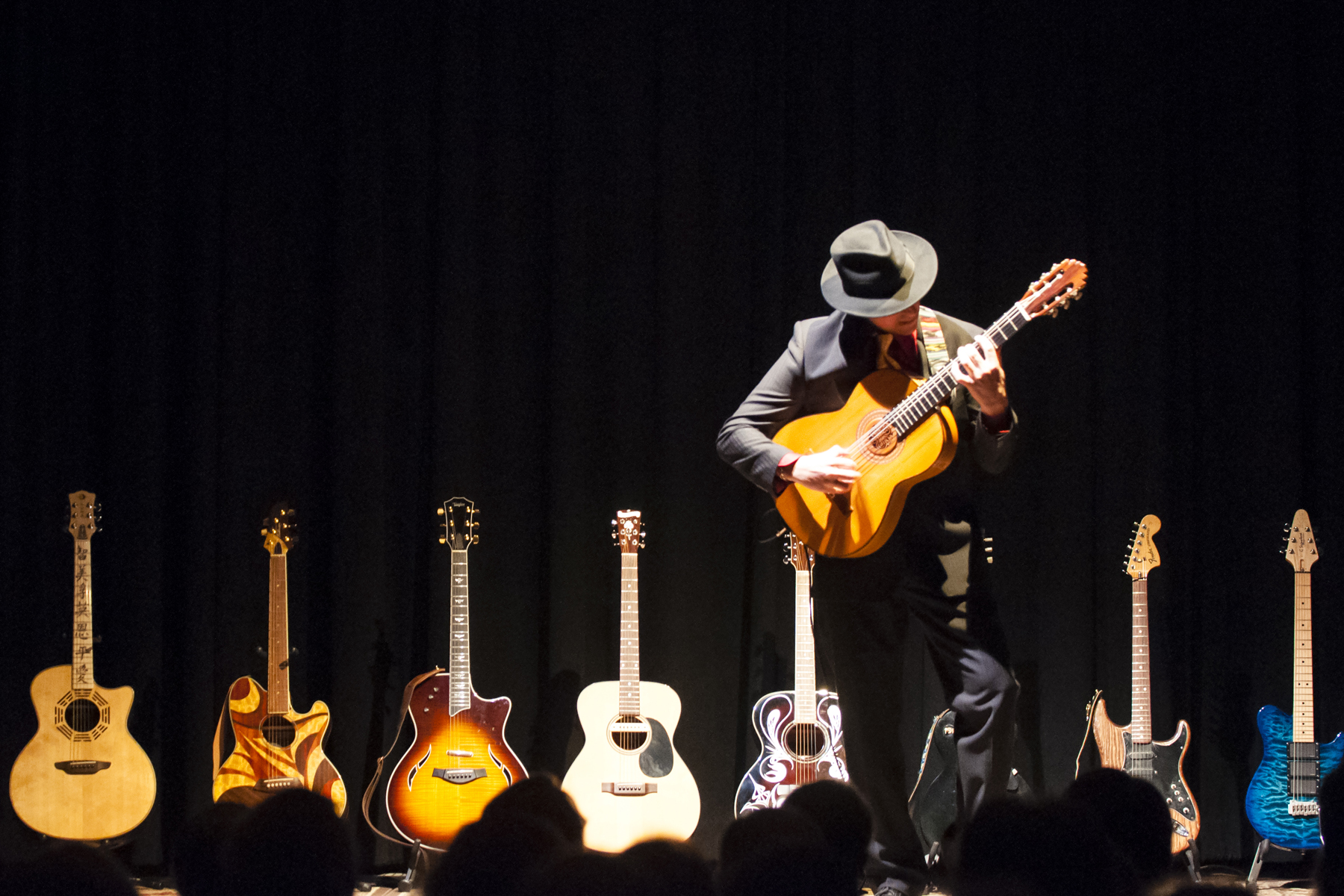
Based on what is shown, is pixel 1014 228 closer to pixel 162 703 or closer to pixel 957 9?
pixel 957 9

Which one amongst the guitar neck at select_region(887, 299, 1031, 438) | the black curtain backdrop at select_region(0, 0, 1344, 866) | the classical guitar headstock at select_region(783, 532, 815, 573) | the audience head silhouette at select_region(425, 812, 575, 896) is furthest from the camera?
the black curtain backdrop at select_region(0, 0, 1344, 866)

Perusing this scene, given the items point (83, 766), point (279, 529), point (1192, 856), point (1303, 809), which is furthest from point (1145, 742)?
point (83, 766)

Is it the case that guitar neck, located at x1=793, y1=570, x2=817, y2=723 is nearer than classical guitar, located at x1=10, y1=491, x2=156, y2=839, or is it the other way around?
classical guitar, located at x1=10, y1=491, x2=156, y2=839

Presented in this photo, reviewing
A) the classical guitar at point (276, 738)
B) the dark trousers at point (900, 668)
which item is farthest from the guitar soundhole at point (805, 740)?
the classical guitar at point (276, 738)

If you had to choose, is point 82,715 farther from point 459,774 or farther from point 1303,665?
point 1303,665

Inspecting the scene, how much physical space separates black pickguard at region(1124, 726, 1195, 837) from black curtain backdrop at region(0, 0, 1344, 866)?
295mm

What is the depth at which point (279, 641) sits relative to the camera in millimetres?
3766

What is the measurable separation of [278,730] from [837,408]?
6.86 ft

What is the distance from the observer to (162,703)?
4.02 meters

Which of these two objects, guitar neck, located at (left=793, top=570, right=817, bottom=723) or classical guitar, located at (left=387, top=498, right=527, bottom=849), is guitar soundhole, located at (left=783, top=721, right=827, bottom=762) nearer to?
guitar neck, located at (left=793, top=570, right=817, bottom=723)

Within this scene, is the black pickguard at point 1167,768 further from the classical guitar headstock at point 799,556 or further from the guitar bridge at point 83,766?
the guitar bridge at point 83,766

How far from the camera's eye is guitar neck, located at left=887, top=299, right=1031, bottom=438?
2844mm

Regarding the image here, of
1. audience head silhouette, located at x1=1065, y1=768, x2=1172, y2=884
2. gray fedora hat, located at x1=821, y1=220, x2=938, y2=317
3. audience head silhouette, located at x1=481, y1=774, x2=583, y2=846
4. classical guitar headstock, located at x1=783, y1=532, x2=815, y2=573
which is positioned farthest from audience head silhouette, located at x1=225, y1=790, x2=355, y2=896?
classical guitar headstock, located at x1=783, y1=532, x2=815, y2=573

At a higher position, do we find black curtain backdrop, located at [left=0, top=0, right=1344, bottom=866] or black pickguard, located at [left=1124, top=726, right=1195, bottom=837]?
black curtain backdrop, located at [left=0, top=0, right=1344, bottom=866]
